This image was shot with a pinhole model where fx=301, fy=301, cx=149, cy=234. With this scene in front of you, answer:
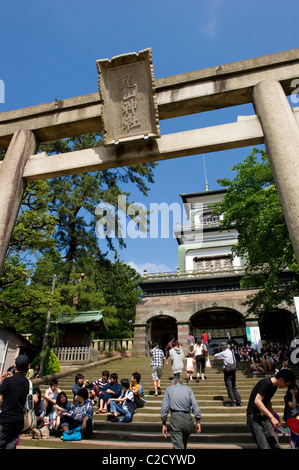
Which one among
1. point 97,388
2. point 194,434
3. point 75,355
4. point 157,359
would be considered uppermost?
point 75,355

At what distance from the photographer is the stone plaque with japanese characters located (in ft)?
16.1

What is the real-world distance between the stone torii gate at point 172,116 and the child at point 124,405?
4370mm

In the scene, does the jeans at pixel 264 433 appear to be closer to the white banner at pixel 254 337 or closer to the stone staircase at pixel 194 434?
the stone staircase at pixel 194 434

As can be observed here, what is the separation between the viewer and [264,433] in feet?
12.0

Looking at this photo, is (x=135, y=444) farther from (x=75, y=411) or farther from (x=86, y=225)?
(x=86, y=225)

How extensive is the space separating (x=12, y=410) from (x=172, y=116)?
16.6 feet

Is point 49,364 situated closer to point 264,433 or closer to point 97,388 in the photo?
point 97,388

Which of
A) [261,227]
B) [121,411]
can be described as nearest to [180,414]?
[121,411]

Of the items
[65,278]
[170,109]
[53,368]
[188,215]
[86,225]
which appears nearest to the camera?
[170,109]

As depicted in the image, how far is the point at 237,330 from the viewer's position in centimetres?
2436

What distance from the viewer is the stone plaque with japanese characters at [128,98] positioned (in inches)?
194

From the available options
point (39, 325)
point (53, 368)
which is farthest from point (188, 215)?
point (53, 368)

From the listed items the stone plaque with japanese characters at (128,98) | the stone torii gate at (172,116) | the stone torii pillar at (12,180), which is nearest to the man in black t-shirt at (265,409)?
the stone torii gate at (172,116)

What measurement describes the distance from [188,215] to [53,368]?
63.3 feet
